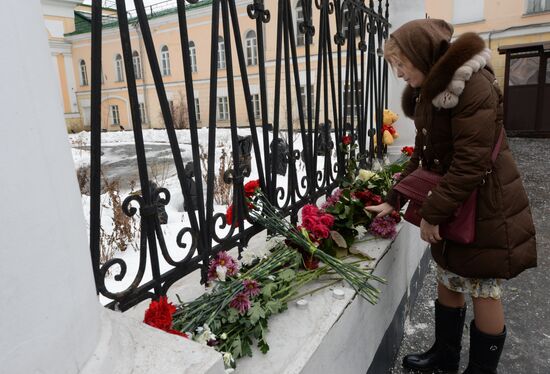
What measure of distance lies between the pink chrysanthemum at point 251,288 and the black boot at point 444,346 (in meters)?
1.10

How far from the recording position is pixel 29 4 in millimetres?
655

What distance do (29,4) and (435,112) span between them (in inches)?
54.6

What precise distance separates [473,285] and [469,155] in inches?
24.5

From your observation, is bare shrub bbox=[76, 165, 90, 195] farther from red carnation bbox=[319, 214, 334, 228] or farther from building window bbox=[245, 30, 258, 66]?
building window bbox=[245, 30, 258, 66]

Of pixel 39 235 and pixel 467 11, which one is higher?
pixel 467 11

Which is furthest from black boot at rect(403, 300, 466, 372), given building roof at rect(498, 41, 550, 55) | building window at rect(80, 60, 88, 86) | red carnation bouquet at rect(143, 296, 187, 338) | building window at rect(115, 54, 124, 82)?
building window at rect(80, 60, 88, 86)

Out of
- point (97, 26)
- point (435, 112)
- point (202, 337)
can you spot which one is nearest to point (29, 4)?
point (97, 26)

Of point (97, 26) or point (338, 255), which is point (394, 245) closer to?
point (338, 255)

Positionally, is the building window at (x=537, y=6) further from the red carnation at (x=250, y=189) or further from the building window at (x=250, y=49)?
the red carnation at (x=250, y=189)

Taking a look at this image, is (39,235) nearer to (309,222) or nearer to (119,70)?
(309,222)

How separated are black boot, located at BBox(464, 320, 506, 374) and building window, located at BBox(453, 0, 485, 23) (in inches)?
579

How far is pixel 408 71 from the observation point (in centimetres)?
162

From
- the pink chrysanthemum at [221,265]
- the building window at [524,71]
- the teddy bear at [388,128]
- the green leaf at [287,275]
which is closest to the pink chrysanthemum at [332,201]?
the green leaf at [287,275]

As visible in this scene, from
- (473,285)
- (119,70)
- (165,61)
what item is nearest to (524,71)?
(473,285)
